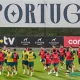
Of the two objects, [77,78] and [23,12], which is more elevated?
[23,12]

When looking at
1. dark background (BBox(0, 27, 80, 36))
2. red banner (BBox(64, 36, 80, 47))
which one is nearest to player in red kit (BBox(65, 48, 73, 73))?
red banner (BBox(64, 36, 80, 47))

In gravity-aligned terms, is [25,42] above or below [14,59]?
above

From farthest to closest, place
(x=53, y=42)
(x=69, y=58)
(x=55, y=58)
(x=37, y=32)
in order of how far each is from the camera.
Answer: (x=37, y=32) → (x=53, y=42) → (x=69, y=58) → (x=55, y=58)

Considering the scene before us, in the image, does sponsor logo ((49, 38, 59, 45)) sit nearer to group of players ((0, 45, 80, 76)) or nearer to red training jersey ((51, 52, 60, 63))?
group of players ((0, 45, 80, 76))

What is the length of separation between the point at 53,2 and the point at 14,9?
5666 millimetres

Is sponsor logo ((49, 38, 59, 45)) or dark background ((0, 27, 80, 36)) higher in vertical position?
dark background ((0, 27, 80, 36))

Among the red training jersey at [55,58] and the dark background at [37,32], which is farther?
the dark background at [37,32]

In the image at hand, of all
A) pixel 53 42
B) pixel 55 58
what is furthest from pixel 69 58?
pixel 53 42

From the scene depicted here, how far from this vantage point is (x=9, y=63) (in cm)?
2545


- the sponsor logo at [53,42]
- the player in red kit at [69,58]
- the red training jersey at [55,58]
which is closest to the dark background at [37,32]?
the sponsor logo at [53,42]

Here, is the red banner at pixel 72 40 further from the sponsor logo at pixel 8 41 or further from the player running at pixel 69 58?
the player running at pixel 69 58

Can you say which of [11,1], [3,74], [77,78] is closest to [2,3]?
[11,1]

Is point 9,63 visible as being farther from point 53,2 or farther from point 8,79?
point 53,2

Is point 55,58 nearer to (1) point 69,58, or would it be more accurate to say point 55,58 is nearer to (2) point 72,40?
(1) point 69,58
